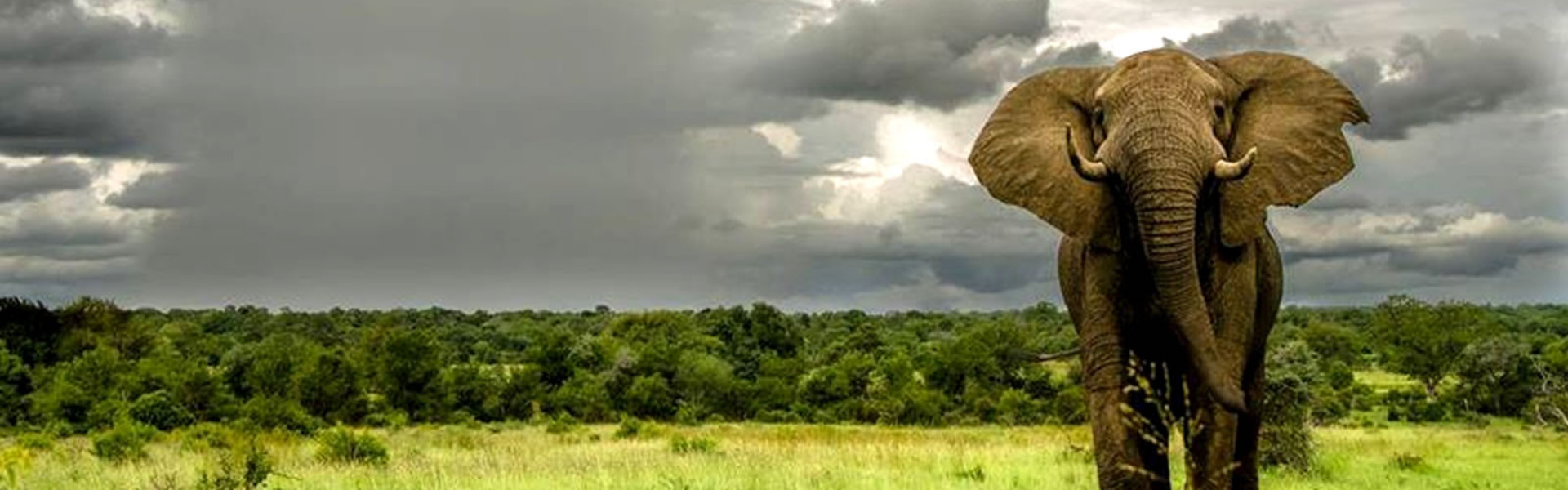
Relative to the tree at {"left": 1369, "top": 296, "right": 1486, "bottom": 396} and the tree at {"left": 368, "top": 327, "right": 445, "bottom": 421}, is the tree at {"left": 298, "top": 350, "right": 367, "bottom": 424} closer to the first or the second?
the tree at {"left": 368, "top": 327, "right": 445, "bottom": 421}

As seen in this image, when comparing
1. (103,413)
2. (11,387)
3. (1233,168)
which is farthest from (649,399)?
(1233,168)

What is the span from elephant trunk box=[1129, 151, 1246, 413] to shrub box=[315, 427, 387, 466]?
15691 mm

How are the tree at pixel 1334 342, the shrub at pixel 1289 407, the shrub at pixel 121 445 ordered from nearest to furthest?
the shrub at pixel 1289 407, the shrub at pixel 121 445, the tree at pixel 1334 342

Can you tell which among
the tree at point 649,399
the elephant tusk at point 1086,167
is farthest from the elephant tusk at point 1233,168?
the tree at point 649,399

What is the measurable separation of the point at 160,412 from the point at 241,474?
38617mm

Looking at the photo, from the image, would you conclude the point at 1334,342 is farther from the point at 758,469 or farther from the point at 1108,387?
the point at 1108,387

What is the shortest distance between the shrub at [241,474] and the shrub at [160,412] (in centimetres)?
3570

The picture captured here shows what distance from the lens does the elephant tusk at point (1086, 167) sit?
744cm

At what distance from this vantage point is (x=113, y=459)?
864 inches

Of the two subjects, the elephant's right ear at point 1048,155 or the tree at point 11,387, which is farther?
the tree at point 11,387

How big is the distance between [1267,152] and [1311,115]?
0.57 m

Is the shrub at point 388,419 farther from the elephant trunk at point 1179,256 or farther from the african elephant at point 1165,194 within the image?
the elephant trunk at point 1179,256

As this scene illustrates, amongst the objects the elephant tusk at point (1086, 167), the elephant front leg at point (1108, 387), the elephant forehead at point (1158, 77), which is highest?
the elephant forehead at point (1158, 77)

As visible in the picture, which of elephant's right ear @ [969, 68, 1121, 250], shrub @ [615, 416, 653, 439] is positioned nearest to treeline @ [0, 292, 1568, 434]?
shrub @ [615, 416, 653, 439]
